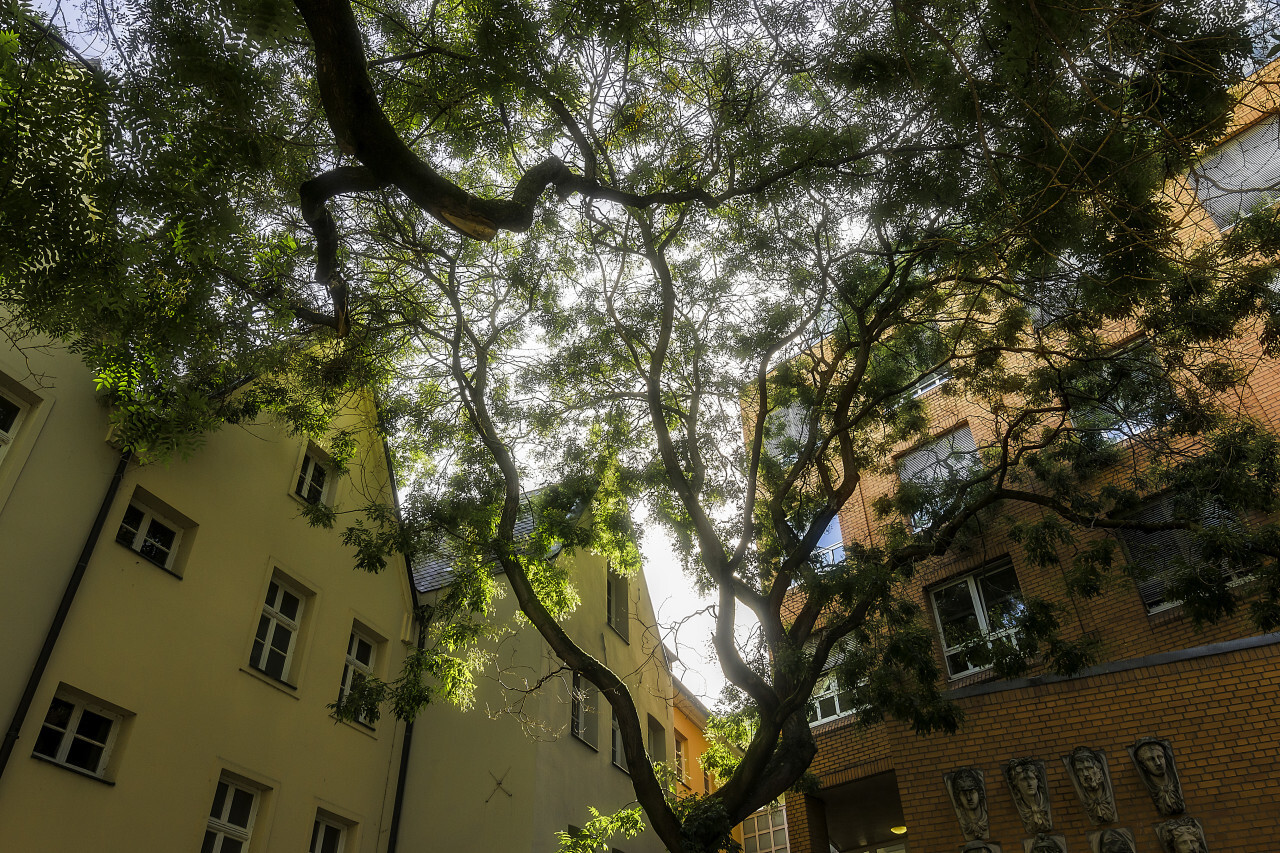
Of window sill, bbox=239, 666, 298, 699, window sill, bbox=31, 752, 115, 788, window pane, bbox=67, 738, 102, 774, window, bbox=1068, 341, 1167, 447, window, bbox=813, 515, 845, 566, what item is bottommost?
window sill, bbox=31, 752, 115, 788

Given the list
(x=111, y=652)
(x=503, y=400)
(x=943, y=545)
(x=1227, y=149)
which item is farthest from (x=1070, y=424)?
(x=111, y=652)

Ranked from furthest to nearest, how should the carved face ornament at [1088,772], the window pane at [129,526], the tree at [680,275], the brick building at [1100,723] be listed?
the carved face ornament at [1088,772] < the brick building at [1100,723] < the window pane at [129,526] < the tree at [680,275]

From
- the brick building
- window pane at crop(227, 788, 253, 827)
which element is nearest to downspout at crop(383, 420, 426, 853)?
window pane at crop(227, 788, 253, 827)

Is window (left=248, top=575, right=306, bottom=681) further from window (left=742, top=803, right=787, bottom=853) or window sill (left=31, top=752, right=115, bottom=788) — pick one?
window (left=742, top=803, right=787, bottom=853)

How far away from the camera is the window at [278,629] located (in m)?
11.4

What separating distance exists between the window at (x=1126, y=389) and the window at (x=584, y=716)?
923 centimetres

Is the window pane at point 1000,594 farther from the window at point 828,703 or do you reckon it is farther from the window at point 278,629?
the window at point 278,629

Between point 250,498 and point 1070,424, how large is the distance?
1267 centimetres

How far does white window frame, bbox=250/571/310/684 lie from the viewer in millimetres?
11266

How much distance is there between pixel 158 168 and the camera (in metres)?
5.23

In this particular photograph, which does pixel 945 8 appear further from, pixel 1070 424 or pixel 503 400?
pixel 1070 424

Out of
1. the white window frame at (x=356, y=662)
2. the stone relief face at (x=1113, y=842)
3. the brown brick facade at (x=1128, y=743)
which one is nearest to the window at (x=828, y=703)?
the brown brick facade at (x=1128, y=743)

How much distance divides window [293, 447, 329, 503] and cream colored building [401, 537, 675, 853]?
3294mm

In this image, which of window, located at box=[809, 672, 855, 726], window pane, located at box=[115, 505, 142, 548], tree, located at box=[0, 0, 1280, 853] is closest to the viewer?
tree, located at box=[0, 0, 1280, 853]
